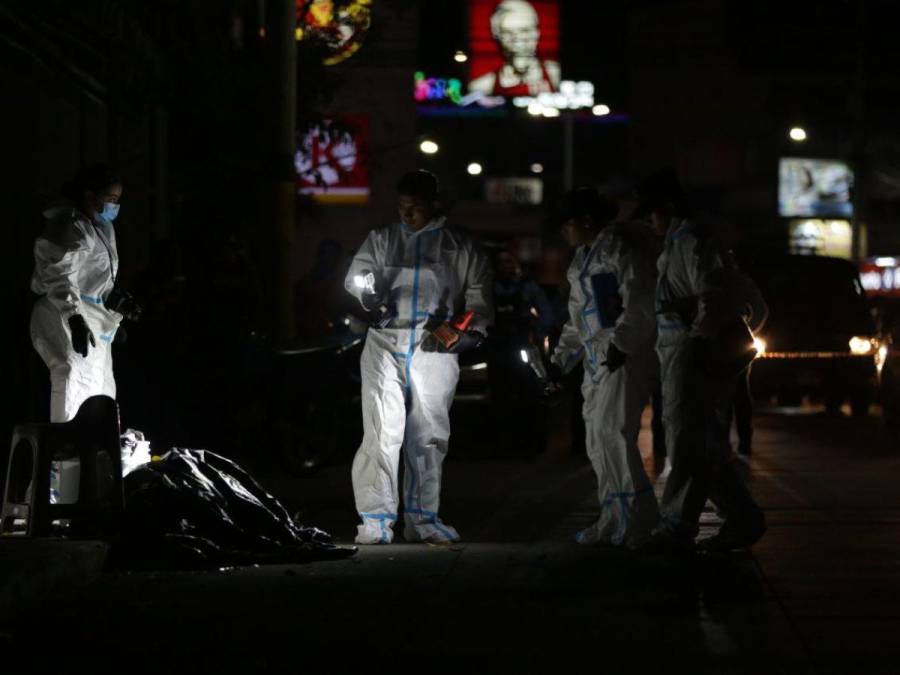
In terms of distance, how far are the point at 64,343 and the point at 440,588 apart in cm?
308

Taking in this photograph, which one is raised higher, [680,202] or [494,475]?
[680,202]

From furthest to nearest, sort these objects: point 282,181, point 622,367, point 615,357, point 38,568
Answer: point 282,181 → point 622,367 → point 615,357 → point 38,568

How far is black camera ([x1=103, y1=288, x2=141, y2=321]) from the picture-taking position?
1045cm

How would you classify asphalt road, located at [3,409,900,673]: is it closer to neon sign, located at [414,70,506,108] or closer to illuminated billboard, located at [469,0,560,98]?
illuminated billboard, located at [469,0,560,98]

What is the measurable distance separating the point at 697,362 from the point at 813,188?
160ft

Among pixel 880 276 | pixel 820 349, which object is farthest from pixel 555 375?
pixel 880 276

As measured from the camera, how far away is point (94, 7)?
1575cm

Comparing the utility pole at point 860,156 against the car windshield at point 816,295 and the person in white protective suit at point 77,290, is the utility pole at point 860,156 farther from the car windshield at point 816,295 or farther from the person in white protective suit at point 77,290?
the person in white protective suit at point 77,290

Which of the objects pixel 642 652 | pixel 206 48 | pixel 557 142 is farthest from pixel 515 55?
pixel 642 652

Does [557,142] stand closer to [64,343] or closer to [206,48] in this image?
[206,48]

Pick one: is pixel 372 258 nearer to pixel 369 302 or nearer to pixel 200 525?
pixel 369 302

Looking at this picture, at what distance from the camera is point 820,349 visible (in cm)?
1881

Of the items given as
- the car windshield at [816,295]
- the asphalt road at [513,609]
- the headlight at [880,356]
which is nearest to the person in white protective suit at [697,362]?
the asphalt road at [513,609]

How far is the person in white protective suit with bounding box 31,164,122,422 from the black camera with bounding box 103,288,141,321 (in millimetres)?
33
